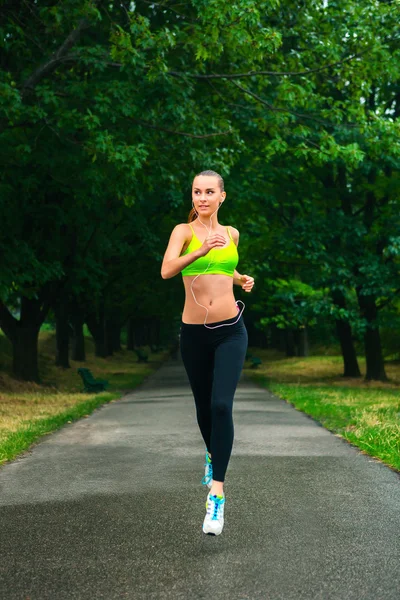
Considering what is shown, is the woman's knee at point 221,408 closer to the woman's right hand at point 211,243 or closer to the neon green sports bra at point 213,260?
the neon green sports bra at point 213,260

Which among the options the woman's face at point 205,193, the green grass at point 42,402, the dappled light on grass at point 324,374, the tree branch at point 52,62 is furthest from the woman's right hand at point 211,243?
the dappled light on grass at point 324,374

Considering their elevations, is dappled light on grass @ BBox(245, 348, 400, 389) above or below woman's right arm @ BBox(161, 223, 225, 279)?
below

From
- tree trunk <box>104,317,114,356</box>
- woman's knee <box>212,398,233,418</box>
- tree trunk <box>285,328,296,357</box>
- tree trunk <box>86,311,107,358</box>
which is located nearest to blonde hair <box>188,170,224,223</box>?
woman's knee <box>212,398,233,418</box>

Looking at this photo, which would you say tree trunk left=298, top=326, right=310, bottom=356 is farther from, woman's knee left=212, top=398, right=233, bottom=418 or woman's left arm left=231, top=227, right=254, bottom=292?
woman's knee left=212, top=398, right=233, bottom=418

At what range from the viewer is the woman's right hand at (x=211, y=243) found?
4.79 metres

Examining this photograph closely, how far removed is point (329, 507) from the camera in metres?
5.86

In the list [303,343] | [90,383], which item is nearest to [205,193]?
[90,383]

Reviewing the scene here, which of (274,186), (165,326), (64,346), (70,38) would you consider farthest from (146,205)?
(165,326)

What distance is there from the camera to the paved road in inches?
160

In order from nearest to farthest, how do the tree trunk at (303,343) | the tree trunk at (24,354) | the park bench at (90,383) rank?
1. the park bench at (90,383)
2. the tree trunk at (24,354)
3. the tree trunk at (303,343)

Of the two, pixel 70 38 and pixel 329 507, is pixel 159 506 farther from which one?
pixel 70 38

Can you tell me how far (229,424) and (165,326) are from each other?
83798 mm

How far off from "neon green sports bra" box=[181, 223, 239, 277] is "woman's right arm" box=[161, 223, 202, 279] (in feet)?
0.27

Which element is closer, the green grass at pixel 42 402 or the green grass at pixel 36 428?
the green grass at pixel 36 428
